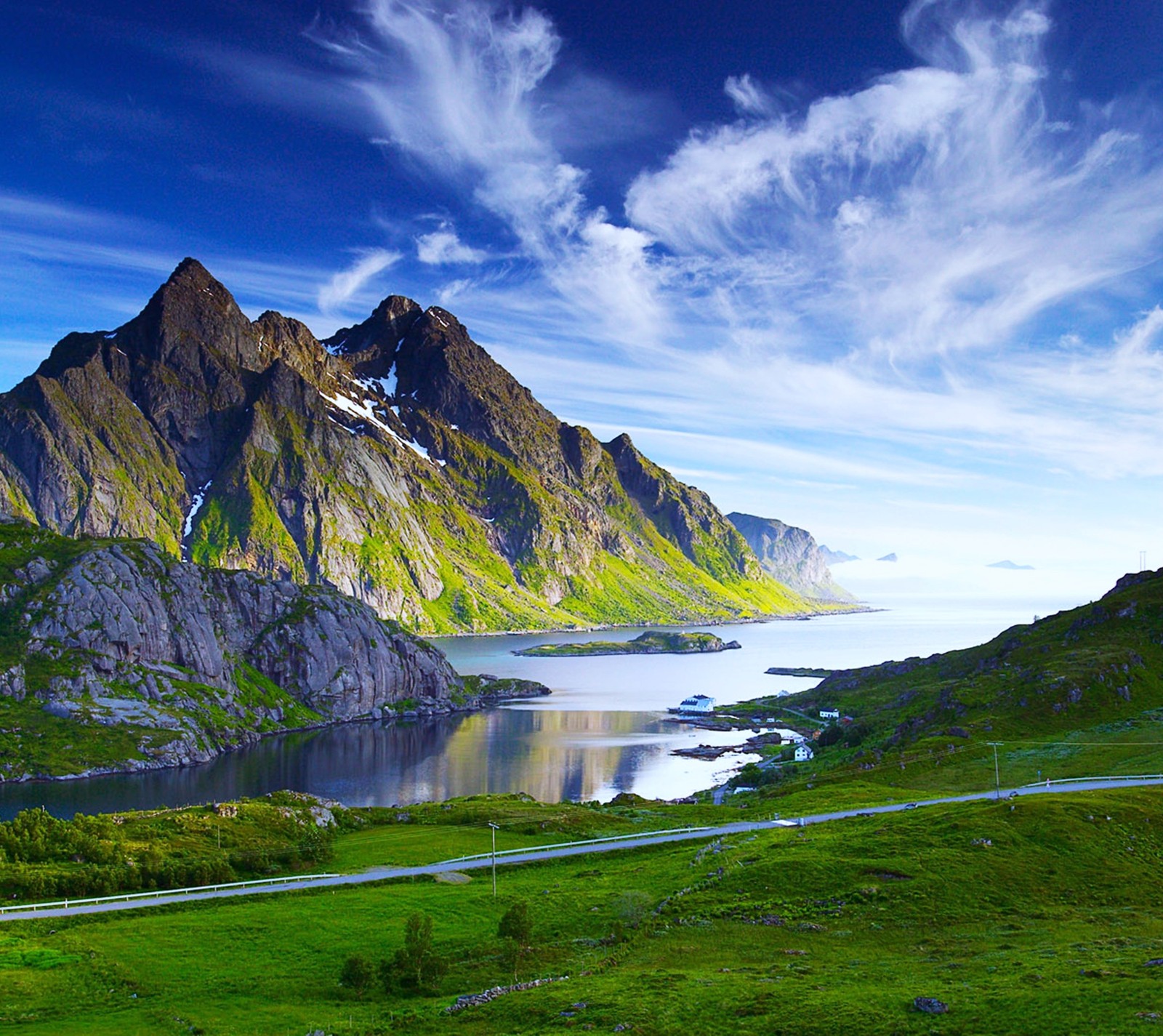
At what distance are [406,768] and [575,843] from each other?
76.6m

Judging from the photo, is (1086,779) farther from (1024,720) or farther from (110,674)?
(110,674)

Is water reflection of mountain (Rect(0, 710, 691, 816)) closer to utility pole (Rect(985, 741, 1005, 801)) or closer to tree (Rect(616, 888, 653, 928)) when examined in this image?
utility pole (Rect(985, 741, 1005, 801))

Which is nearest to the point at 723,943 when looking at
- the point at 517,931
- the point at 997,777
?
the point at 517,931

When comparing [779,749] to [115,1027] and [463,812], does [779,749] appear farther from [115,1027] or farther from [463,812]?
[115,1027]

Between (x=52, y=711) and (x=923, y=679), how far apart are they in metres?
161

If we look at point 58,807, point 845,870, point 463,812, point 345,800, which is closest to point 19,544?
point 58,807

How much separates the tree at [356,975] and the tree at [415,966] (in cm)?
94

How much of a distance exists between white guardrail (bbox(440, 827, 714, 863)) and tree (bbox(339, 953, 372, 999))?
26.6m

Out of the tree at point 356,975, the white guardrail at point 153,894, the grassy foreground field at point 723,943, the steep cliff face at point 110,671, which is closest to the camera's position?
the grassy foreground field at point 723,943

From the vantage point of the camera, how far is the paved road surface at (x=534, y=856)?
59625mm

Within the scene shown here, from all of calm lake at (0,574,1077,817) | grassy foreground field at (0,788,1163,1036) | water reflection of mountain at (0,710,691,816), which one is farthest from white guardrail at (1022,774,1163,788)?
water reflection of mountain at (0,710,691,816)

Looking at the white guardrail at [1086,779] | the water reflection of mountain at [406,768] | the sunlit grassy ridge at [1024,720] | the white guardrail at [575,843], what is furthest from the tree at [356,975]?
the water reflection of mountain at [406,768]

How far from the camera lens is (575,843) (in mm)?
78688

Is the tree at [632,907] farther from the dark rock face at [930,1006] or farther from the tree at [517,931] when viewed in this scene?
the dark rock face at [930,1006]
